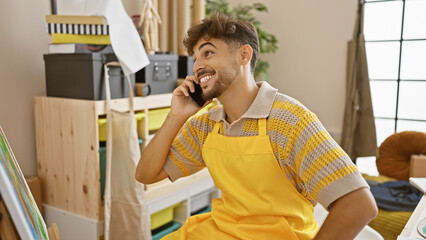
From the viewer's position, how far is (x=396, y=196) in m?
2.74

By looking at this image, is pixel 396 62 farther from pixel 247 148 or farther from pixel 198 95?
pixel 247 148

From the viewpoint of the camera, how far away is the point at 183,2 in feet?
10.3

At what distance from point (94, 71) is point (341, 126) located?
8.63 feet

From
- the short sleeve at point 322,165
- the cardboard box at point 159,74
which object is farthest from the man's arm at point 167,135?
the cardboard box at point 159,74

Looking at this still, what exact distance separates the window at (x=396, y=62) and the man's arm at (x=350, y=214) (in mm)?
3154

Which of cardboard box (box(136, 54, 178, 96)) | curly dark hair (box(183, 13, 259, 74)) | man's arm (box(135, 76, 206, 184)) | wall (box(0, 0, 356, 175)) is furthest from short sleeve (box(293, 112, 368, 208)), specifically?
wall (box(0, 0, 356, 175))

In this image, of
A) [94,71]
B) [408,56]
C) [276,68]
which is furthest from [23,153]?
[408,56]

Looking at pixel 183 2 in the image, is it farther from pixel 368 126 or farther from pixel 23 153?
pixel 368 126

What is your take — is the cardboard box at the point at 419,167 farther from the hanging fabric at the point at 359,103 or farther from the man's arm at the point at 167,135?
the man's arm at the point at 167,135

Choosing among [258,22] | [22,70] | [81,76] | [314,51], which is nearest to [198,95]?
[81,76]

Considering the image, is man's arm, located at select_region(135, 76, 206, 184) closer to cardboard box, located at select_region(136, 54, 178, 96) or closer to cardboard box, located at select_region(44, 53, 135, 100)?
cardboard box, located at select_region(44, 53, 135, 100)

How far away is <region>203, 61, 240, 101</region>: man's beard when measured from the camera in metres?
1.35

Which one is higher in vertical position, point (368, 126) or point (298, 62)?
point (298, 62)

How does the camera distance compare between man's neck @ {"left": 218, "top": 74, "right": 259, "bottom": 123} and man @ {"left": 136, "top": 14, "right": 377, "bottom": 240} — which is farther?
man's neck @ {"left": 218, "top": 74, "right": 259, "bottom": 123}
